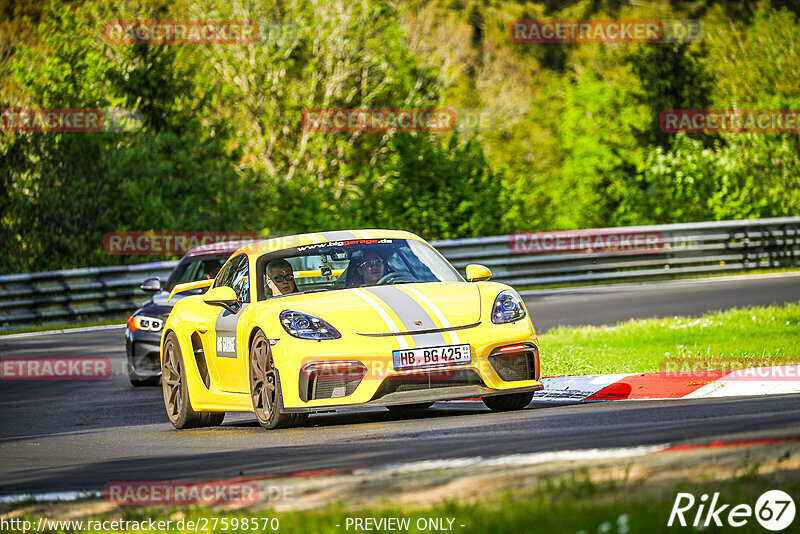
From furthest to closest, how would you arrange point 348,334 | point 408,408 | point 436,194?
point 436,194 → point 408,408 → point 348,334

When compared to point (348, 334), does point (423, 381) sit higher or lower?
lower

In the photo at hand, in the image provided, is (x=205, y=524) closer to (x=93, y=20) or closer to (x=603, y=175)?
(x=93, y=20)

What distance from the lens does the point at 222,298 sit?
10.6 meters

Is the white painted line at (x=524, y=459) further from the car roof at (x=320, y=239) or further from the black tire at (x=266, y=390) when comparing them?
the car roof at (x=320, y=239)

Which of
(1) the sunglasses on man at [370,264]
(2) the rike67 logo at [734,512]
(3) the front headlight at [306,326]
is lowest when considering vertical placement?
(2) the rike67 logo at [734,512]

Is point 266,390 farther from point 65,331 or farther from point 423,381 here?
point 65,331

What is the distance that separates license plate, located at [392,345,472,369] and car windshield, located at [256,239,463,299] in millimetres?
1174

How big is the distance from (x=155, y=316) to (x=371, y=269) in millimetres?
5787

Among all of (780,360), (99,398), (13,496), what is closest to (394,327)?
(13,496)

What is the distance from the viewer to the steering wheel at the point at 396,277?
35.1ft

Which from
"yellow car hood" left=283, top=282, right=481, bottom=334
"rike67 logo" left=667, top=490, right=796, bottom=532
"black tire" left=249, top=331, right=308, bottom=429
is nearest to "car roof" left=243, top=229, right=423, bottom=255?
"yellow car hood" left=283, top=282, right=481, bottom=334

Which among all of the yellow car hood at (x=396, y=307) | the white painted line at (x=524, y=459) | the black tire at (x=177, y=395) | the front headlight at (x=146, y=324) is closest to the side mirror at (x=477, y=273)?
the yellow car hood at (x=396, y=307)

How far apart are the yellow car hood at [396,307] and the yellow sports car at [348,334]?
10 millimetres

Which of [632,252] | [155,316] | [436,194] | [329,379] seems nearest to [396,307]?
[329,379]
